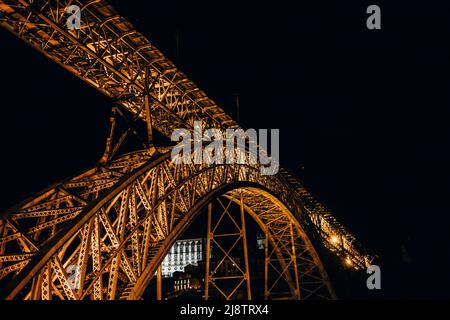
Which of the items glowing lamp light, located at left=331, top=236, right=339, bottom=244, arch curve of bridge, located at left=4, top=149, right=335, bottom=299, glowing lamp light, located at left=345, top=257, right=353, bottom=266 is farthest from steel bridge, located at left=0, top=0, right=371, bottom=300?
glowing lamp light, located at left=345, top=257, right=353, bottom=266

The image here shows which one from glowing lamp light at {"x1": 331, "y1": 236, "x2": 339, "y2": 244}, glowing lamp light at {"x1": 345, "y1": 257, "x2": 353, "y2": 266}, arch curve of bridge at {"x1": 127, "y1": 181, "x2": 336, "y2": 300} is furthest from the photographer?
glowing lamp light at {"x1": 345, "y1": 257, "x2": 353, "y2": 266}

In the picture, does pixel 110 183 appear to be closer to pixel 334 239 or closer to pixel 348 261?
pixel 334 239

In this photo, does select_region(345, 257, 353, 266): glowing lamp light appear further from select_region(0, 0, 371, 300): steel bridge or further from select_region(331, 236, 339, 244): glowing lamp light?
select_region(0, 0, 371, 300): steel bridge

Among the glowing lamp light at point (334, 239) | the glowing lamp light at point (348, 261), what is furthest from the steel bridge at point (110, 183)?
the glowing lamp light at point (348, 261)

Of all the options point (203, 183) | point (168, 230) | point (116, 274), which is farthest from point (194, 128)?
point (116, 274)

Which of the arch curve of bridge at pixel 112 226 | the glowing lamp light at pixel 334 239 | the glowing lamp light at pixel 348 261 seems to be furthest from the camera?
the glowing lamp light at pixel 348 261

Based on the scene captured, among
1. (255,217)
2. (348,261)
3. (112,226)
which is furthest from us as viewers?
(348,261)

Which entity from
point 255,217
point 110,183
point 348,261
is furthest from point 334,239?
point 110,183

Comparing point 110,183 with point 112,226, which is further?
point 110,183

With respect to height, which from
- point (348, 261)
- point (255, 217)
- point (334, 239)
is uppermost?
point (255, 217)

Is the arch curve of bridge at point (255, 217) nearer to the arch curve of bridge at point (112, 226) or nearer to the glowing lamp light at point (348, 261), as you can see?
the arch curve of bridge at point (112, 226)
